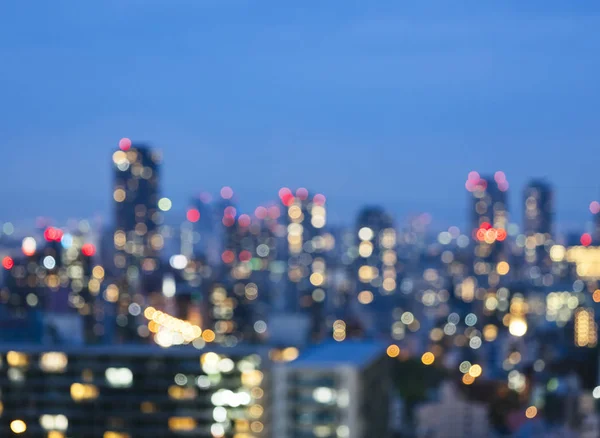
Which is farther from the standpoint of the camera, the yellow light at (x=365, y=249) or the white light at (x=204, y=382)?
the yellow light at (x=365, y=249)

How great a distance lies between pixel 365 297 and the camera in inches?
1458

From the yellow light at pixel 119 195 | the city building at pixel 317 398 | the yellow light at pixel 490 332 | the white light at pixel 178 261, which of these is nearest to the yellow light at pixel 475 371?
the yellow light at pixel 490 332

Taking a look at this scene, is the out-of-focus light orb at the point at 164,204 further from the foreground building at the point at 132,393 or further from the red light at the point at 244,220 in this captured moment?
the foreground building at the point at 132,393

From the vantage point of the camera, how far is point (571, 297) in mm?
31375

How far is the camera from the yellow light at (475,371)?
24628 mm

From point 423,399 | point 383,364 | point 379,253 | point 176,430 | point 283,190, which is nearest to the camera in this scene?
point 176,430

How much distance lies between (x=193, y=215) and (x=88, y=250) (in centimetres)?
1330

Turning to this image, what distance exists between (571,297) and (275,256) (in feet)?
35.7

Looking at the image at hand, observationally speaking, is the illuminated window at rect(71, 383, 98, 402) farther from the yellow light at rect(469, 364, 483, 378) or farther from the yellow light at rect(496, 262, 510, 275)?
the yellow light at rect(496, 262, 510, 275)

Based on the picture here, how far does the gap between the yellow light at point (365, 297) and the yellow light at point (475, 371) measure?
35.6 ft

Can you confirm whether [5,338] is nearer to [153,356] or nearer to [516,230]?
[153,356]

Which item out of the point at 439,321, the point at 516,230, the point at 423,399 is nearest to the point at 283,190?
the point at 516,230

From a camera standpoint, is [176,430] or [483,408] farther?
[483,408]

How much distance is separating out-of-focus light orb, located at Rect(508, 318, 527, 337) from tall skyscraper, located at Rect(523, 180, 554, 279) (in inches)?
271
